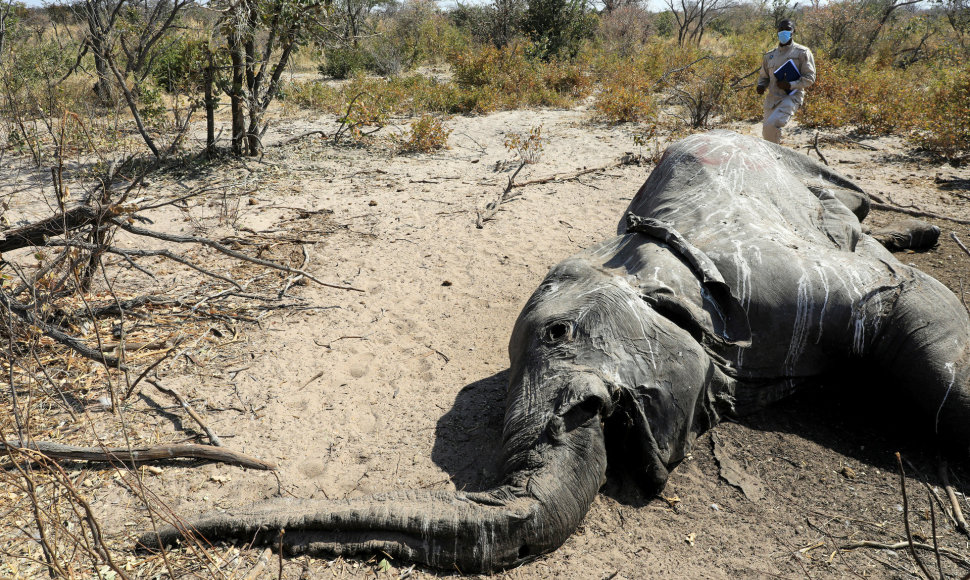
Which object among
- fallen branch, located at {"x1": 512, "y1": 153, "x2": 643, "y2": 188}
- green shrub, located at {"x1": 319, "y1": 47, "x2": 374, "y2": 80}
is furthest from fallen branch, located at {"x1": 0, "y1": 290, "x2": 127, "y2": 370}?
green shrub, located at {"x1": 319, "y1": 47, "x2": 374, "y2": 80}

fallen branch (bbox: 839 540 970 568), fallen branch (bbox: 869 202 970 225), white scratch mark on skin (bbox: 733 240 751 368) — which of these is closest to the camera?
fallen branch (bbox: 839 540 970 568)

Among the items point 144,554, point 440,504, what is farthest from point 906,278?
point 144,554

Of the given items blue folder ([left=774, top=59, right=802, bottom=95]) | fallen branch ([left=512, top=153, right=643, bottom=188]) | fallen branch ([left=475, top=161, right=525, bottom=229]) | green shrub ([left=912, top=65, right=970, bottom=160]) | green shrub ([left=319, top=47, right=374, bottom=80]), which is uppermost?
green shrub ([left=319, top=47, right=374, bottom=80])

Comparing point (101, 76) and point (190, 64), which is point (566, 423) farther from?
point (190, 64)

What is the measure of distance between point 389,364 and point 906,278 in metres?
3.05

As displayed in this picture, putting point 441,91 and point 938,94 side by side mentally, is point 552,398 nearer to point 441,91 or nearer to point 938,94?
point 938,94

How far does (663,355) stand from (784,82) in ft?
17.3

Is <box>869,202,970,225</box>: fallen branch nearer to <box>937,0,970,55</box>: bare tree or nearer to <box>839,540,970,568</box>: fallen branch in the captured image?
<box>839,540,970,568</box>: fallen branch

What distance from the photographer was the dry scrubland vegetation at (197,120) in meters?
3.08

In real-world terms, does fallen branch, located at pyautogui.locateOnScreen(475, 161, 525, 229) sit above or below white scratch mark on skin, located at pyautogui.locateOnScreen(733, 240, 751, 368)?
below

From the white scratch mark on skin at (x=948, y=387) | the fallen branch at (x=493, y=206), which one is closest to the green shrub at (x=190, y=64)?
the fallen branch at (x=493, y=206)

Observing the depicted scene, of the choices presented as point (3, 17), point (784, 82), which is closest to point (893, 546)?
point (784, 82)

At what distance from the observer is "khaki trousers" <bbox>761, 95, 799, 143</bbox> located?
675cm

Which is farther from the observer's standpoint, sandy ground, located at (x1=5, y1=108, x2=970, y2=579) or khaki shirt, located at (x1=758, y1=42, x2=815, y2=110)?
khaki shirt, located at (x1=758, y1=42, x2=815, y2=110)
